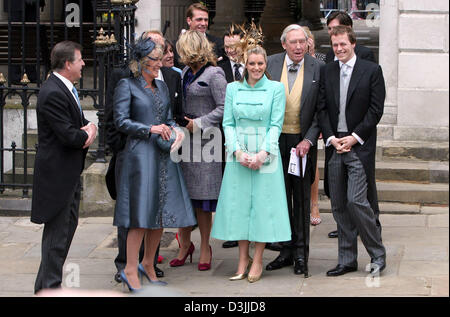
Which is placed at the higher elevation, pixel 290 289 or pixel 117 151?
pixel 117 151

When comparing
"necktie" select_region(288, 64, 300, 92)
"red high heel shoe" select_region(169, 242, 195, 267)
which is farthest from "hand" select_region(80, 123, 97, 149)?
"necktie" select_region(288, 64, 300, 92)

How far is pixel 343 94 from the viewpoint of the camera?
7.20m

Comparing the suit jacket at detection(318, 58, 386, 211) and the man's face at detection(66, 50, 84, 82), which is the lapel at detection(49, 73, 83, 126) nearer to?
the man's face at detection(66, 50, 84, 82)

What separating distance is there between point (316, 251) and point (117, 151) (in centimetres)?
209

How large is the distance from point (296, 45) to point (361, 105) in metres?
0.72

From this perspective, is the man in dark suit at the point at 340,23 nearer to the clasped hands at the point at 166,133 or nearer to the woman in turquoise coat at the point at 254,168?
the woman in turquoise coat at the point at 254,168

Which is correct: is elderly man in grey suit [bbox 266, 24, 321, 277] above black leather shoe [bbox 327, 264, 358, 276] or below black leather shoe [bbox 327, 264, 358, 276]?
above

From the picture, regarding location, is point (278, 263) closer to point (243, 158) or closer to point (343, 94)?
point (243, 158)

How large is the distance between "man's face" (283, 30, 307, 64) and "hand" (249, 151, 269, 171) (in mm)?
893

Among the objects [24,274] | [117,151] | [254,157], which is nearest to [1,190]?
[24,274]

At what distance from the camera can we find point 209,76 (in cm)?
735

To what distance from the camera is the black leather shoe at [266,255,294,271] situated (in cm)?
749

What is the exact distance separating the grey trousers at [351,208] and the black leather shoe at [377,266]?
32mm

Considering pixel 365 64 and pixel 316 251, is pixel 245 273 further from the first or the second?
pixel 365 64
